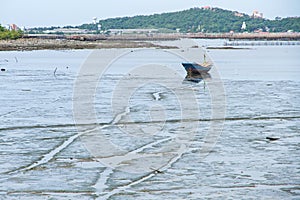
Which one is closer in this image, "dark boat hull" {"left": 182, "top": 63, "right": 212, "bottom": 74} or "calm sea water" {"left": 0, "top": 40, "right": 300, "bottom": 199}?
"calm sea water" {"left": 0, "top": 40, "right": 300, "bottom": 199}

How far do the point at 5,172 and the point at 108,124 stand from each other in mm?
7936

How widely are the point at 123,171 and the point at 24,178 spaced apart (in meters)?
2.32

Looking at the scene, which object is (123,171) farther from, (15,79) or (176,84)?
(15,79)

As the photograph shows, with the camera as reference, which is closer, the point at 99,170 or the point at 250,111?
the point at 99,170

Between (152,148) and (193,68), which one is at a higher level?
(152,148)

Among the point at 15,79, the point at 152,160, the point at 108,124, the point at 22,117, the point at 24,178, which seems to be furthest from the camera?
the point at 15,79

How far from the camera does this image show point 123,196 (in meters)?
13.1

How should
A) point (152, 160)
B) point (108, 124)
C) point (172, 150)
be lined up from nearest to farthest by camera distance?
point (152, 160)
point (172, 150)
point (108, 124)

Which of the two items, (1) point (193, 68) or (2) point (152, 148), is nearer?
(2) point (152, 148)

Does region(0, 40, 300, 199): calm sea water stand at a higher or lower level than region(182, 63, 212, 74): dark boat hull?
higher

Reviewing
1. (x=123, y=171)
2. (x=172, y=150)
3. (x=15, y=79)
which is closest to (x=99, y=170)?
(x=123, y=171)

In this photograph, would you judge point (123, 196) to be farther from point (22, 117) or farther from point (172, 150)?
point (22, 117)

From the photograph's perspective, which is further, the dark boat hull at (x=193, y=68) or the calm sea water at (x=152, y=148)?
the dark boat hull at (x=193, y=68)

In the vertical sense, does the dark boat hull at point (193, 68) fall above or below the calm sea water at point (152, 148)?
below
